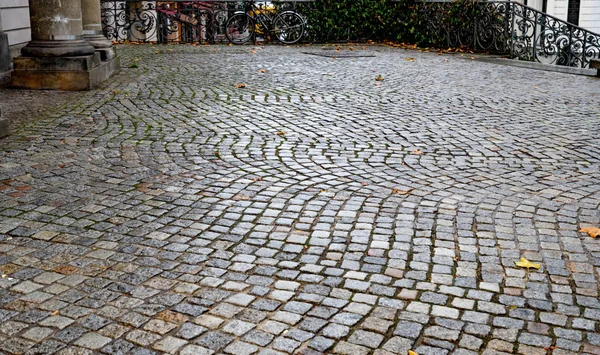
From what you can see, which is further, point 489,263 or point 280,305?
point 489,263

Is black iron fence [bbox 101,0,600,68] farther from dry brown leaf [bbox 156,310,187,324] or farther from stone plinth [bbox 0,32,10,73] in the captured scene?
dry brown leaf [bbox 156,310,187,324]

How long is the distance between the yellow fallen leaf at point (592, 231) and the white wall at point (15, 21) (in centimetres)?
1052

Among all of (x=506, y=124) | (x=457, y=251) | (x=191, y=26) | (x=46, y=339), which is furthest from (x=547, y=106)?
(x=191, y=26)

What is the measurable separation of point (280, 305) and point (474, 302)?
107 cm

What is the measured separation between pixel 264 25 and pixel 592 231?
54.6 ft

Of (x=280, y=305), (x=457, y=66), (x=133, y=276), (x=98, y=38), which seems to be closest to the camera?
(x=280, y=305)

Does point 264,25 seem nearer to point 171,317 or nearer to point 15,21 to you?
point 15,21

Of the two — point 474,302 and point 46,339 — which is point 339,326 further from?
point 46,339

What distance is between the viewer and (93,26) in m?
13.4

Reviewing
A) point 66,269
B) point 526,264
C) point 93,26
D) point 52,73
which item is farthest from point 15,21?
point 526,264

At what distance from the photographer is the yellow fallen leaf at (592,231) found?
5.14 metres

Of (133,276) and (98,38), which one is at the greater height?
(98,38)

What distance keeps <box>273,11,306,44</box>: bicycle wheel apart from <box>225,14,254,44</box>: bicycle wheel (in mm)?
706

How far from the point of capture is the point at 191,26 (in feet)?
70.6
